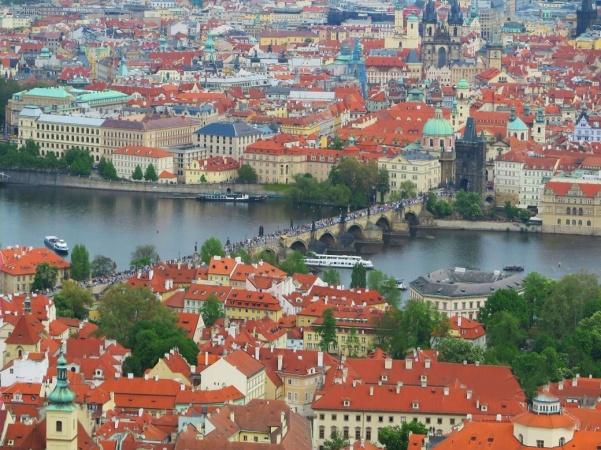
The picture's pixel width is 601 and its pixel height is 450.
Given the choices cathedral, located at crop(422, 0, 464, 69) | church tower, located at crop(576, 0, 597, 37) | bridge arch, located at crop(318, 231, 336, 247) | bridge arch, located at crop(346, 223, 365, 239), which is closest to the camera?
bridge arch, located at crop(318, 231, 336, 247)

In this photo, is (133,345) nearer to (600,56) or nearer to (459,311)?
(459,311)

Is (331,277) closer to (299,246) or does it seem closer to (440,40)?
(299,246)

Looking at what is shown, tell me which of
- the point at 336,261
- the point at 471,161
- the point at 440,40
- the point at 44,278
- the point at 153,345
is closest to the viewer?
the point at 153,345

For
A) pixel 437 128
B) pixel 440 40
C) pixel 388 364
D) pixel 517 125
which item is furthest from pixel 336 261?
pixel 440 40

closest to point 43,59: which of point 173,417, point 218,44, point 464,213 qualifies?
point 218,44

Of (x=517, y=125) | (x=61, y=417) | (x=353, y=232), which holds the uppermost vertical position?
(x=61, y=417)

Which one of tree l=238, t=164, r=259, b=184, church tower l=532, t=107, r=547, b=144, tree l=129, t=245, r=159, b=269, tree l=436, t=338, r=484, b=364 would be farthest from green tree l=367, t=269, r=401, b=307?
church tower l=532, t=107, r=547, b=144

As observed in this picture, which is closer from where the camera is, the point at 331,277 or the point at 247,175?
the point at 331,277

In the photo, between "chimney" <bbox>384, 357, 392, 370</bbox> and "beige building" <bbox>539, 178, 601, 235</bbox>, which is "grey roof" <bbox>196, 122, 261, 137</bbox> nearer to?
"beige building" <bbox>539, 178, 601, 235</bbox>
